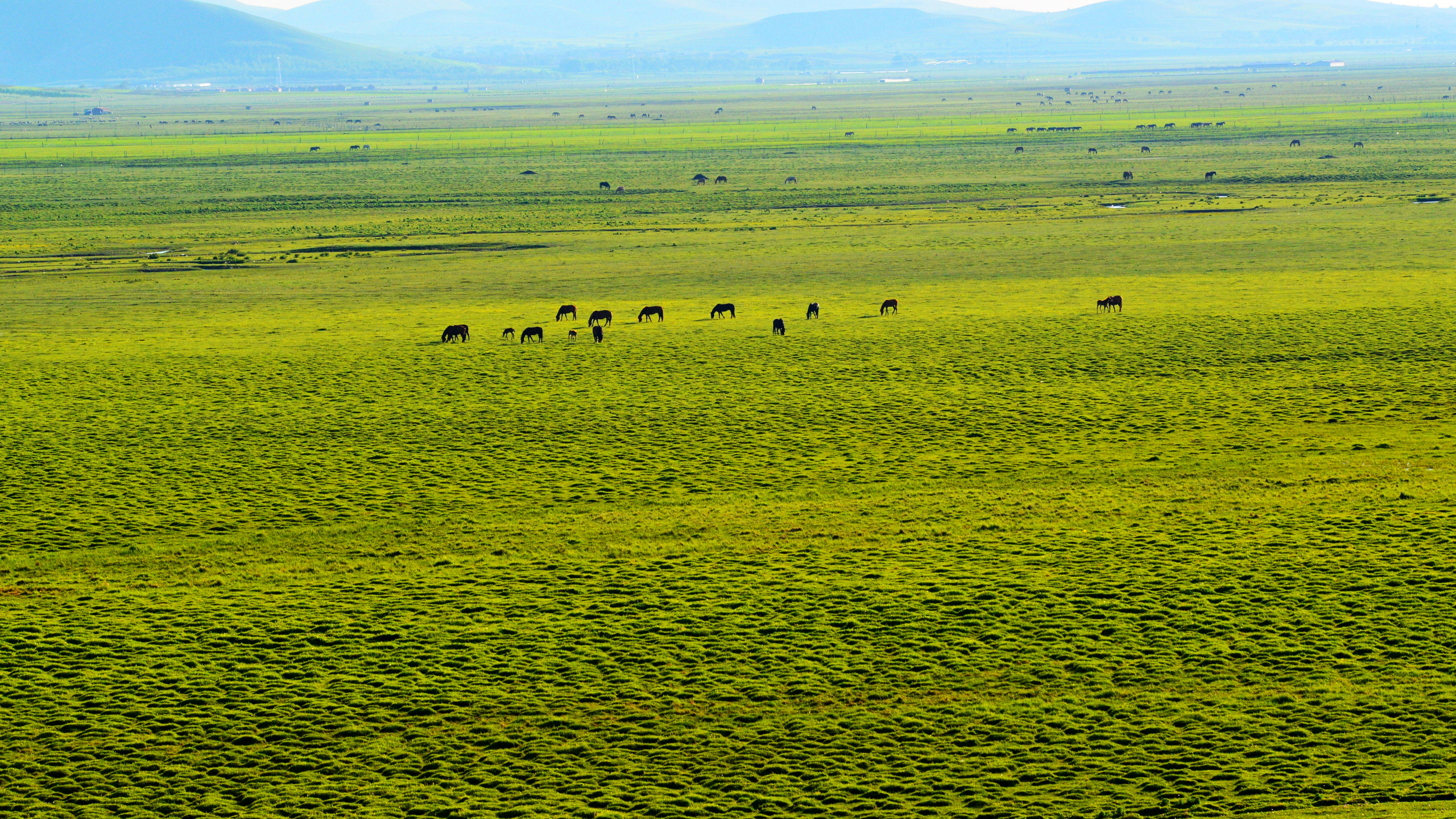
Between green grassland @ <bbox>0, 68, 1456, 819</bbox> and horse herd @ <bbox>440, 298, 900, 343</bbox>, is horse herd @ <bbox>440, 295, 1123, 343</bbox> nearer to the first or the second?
horse herd @ <bbox>440, 298, 900, 343</bbox>

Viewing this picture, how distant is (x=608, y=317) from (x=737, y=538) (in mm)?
21134

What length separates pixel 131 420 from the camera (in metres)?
32.9

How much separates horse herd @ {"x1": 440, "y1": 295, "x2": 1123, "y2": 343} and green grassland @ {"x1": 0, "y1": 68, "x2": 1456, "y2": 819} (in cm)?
48

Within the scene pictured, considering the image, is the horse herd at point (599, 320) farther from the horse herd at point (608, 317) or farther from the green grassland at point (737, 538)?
the green grassland at point (737, 538)

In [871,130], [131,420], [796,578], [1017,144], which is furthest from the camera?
[871,130]

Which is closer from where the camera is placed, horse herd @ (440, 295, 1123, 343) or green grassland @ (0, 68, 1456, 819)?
green grassland @ (0, 68, 1456, 819)

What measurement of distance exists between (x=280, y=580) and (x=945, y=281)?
3616 centimetres

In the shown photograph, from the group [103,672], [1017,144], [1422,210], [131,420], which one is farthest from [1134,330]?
[1017,144]

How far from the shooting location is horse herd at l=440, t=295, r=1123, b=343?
140 ft

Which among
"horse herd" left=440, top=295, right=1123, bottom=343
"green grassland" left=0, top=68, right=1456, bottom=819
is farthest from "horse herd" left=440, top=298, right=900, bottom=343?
"green grassland" left=0, top=68, right=1456, bottom=819

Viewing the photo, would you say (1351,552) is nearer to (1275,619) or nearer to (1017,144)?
(1275,619)

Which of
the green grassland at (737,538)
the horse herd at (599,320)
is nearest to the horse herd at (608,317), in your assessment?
the horse herd at (599,320)

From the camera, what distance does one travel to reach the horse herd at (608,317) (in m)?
42.6

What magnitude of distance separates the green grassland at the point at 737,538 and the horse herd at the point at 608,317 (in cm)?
48
